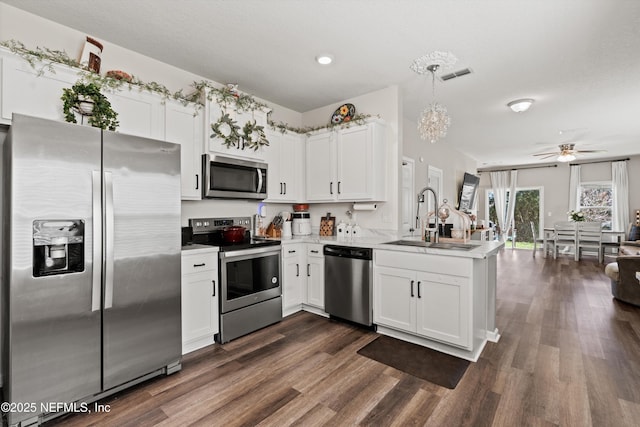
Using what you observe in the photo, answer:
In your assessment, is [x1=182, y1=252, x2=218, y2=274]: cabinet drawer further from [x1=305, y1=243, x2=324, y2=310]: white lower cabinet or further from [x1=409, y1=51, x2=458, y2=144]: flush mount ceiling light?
[x1=409, y1=51, x2=458, y2=144]: flush mount ceiling light

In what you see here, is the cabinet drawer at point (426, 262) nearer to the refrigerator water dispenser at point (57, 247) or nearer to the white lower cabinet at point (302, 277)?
the white lower cabinet at point (302, 277)

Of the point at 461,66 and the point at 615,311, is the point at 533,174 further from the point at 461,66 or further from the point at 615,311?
the point at 461,66

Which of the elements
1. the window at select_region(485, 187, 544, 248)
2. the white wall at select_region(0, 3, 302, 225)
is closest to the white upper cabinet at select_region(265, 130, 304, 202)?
the white wall at select_region(0, 3, 302, 225)

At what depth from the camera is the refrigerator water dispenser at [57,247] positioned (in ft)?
5.62

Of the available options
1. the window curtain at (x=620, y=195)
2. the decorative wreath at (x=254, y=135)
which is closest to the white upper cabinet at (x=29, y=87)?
the decorative wreath at (x=254, y=135)

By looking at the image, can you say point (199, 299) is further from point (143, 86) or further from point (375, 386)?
point (143, 86)

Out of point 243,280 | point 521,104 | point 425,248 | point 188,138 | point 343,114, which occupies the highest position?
point 521,104

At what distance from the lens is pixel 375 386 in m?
2.15

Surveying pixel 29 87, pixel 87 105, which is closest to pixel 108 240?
pixel 87 105

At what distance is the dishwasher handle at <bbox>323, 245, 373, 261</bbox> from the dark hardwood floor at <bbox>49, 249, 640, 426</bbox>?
76 centimetres

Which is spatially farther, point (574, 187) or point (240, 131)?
point (574, 187)

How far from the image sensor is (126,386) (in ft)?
6.79

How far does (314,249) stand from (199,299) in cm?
136

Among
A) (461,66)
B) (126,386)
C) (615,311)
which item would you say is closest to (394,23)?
(461,66)
